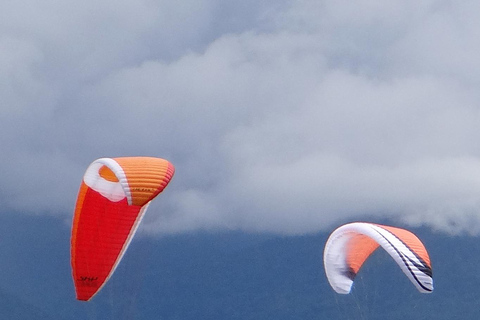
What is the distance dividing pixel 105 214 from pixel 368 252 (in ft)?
35.1

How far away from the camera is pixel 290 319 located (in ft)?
649

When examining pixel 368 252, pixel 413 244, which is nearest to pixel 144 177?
pixel 413 244

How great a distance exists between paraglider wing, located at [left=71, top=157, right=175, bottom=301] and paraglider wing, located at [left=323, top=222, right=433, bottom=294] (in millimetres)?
7295

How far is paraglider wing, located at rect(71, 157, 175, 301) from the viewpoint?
2692 centimetres

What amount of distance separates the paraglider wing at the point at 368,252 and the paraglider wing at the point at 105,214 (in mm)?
7295

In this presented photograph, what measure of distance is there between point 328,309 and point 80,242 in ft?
575

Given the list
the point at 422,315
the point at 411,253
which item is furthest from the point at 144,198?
the point at 422,315

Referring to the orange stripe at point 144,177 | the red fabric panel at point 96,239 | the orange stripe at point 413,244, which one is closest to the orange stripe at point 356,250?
the orange stripe at point 413,244

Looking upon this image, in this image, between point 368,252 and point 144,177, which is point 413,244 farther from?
point 144,177

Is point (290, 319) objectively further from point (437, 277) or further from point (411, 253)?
point (411, 253)

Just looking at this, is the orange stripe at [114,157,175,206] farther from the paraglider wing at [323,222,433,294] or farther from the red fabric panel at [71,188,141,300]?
the paraglider wing at [323,222,433,294]

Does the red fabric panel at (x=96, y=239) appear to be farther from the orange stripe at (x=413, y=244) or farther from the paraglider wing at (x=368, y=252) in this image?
the orange stripe at (x=413, y=244)

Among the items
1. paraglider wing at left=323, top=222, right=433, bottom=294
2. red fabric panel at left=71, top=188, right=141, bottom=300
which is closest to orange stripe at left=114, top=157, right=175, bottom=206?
red fabric panel at left=71, top=188, right=141, bottom=300

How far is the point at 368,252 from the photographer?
108 feet
